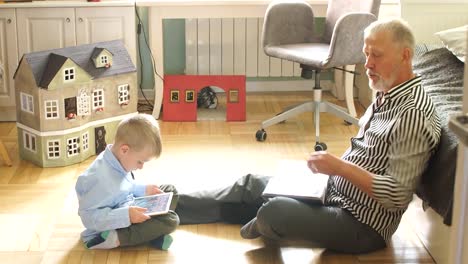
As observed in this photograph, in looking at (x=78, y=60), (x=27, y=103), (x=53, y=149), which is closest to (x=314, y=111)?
(x=78, y=60)

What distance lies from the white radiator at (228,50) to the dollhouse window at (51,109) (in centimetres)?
140

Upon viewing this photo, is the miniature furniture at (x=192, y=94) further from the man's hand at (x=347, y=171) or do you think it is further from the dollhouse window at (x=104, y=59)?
the man's hand at (x=347, y=171)

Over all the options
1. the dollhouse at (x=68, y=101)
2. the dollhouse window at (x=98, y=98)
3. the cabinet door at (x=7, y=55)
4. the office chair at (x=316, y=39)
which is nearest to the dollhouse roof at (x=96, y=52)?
the dollhouse at (x=68, y=101)

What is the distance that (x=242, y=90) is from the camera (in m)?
4.43

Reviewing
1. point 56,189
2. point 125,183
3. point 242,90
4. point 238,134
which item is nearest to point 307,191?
point 125,183

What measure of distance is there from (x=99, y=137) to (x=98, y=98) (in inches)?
7.9

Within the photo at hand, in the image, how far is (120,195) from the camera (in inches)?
105

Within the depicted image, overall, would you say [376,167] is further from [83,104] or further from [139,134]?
[83,104]

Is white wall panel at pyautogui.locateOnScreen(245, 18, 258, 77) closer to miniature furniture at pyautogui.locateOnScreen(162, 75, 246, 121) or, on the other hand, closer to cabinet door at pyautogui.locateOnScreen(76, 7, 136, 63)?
miniature furniture at pyautogui.locateOnScreen(162, 75, 246, 121)

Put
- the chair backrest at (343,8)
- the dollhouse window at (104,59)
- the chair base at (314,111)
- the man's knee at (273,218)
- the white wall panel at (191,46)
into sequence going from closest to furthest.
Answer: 1. the man's knee at (273,218)
2. the dollhouse window at (104,59)
3. the chair backrest at (343,8)
4. the chair base at (314,111)
5. the white wall panel at (191,46)

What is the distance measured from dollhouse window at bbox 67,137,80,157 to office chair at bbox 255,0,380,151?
3.12 ft

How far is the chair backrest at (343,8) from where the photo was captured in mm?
3992

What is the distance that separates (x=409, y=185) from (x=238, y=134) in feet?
5.90

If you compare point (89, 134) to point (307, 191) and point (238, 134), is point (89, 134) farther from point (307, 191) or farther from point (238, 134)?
point (307, 191)
